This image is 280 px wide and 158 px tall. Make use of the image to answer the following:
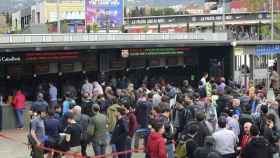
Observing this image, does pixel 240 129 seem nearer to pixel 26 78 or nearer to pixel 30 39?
pixel 30 39

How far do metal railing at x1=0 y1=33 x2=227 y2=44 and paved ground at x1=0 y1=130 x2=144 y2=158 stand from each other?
3177mm

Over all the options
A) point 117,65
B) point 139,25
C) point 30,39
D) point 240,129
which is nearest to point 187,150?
point 240,129

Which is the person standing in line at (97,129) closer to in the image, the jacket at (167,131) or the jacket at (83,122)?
the jacket at (83,122)

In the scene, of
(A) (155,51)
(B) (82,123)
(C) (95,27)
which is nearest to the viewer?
(B) (82,123)

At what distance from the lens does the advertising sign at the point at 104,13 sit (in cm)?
5531

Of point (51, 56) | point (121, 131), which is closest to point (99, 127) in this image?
point (121, 131)

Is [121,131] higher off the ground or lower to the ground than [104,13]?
lower

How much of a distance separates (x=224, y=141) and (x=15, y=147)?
340 inches

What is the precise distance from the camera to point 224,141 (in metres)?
13.0

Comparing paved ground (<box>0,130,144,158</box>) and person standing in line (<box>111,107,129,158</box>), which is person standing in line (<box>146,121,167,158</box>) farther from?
paved ground (<box>0,130,144,158</box>)

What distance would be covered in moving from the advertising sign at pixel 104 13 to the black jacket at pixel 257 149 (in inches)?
1731

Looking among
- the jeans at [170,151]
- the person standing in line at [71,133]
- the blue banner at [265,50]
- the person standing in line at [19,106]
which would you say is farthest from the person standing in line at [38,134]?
the blue banner at [265,50]

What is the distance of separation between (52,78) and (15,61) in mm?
2268

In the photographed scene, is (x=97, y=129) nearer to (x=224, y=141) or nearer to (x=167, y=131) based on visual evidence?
(x=167, y=131)
